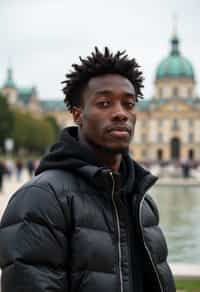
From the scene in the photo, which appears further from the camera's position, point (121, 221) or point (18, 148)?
point (18, 148)

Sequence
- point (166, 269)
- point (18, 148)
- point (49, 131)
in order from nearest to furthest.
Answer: point (166, 269), point (18, 148), point (49, 131)

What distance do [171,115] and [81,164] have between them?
107 metres

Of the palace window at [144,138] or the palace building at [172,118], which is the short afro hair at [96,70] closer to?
the palace building at [172,118]

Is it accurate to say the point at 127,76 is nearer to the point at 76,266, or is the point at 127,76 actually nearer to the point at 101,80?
the point at 101,80

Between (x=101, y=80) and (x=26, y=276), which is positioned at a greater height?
(x=101, y=80)

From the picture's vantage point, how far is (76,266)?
7.32ft

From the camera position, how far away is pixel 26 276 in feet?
6.94

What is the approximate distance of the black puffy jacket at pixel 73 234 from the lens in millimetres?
2158

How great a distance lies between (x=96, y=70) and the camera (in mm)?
2510

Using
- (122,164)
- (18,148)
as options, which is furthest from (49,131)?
(122,164)

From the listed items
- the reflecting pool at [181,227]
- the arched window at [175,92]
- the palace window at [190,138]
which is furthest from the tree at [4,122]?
the palace window at [190,138]

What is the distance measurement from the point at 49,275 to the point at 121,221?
0.38 m

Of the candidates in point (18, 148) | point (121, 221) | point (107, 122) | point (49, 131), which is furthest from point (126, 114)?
point (49, 131)

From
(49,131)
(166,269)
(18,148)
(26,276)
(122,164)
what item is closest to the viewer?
(26,276)
